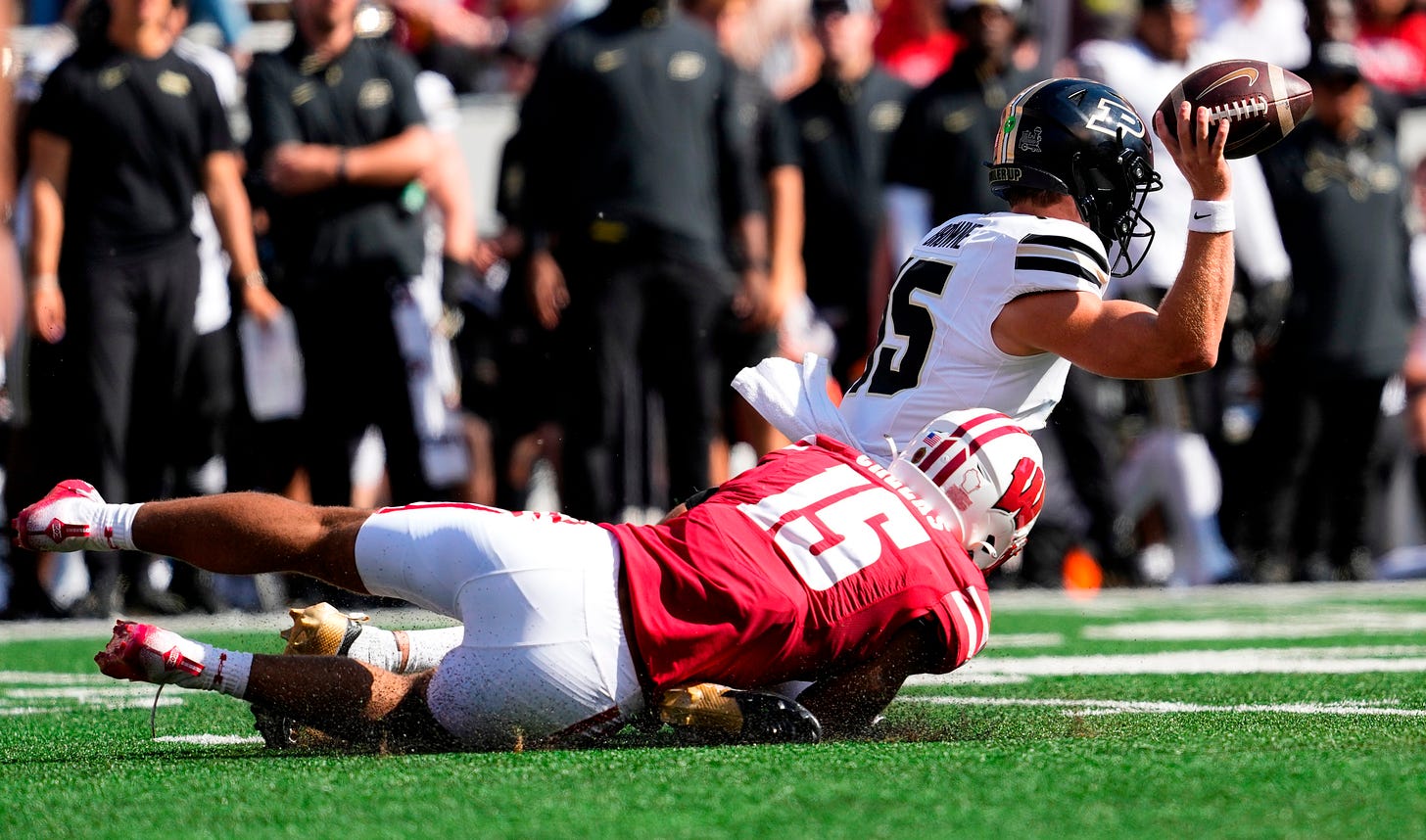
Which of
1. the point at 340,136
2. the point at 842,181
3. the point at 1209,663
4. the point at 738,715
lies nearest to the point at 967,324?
the point at 738,715

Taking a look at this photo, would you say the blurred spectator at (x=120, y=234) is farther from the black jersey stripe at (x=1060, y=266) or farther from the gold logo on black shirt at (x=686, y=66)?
the black jersey stripe at (x=1060, y=266)

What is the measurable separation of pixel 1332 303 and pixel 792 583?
644 centimetres

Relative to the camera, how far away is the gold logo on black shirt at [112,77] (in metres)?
7.79

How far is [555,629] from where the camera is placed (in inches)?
149

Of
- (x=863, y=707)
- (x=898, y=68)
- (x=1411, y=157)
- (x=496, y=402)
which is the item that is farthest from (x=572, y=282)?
(x=1411, y=157)

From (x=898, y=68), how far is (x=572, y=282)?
11.1 ft

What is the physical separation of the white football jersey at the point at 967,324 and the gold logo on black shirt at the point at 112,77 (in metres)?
4.19

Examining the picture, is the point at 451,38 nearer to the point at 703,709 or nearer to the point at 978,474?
the point at 978,474

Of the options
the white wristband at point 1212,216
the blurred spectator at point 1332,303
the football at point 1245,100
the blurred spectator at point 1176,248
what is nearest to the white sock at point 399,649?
the white wristband at point 1212,216

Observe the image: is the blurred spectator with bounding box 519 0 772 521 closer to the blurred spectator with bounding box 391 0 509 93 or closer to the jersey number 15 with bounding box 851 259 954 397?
the blurred spectator with bounding box 391 0 509 93

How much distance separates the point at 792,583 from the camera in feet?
12.7

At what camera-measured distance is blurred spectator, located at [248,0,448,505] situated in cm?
793

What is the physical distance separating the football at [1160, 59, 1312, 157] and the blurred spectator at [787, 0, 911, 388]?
4877 millimetres

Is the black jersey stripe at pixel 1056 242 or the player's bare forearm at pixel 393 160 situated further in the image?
the player's bare forearm at pixel 393 160
